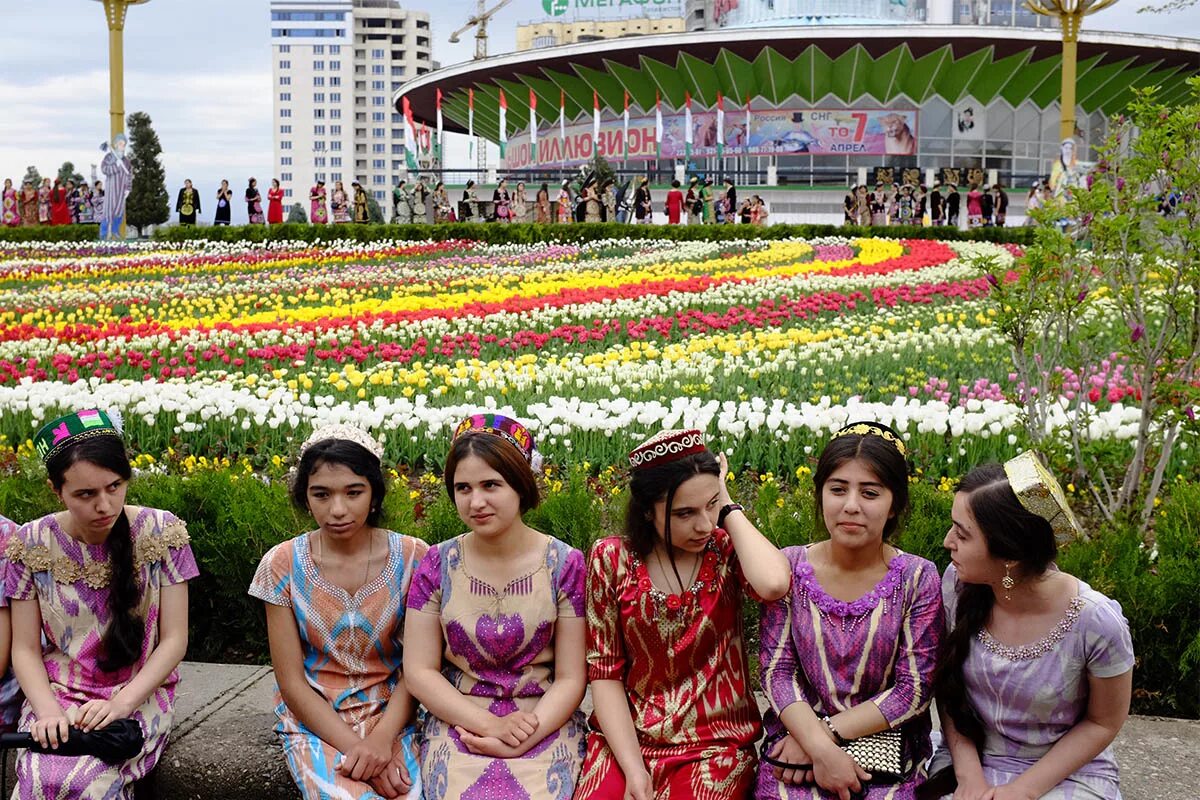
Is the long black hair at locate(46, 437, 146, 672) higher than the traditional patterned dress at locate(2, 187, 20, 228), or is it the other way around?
the traditional patterned dress at locate(2, 187, 20, 228)

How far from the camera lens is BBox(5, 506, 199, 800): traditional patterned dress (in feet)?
10.5

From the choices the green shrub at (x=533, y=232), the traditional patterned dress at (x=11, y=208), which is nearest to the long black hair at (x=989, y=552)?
the green shrub at (x=533, y=232)

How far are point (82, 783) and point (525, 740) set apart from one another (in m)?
1.05

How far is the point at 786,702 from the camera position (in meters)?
2.92

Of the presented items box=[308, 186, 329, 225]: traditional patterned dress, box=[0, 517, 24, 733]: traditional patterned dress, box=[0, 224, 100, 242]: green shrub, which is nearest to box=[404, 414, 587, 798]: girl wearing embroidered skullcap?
box=[0, 517, 24, 733]: traditional patterned dress

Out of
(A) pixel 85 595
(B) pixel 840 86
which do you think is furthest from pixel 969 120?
(A) pixel 85 595

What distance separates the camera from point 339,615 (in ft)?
10.6

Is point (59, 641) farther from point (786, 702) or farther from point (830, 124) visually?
point (830, 124)

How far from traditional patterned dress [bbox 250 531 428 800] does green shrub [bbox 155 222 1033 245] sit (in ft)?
61.0

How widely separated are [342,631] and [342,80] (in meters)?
124

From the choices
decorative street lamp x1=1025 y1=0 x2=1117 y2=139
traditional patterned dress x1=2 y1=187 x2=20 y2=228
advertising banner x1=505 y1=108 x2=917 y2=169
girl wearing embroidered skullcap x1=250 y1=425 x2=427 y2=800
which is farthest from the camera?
advertising banner x1=505 y1=108 x2=917 y2=169

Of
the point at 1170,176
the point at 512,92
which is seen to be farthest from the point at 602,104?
the point at 1170,176

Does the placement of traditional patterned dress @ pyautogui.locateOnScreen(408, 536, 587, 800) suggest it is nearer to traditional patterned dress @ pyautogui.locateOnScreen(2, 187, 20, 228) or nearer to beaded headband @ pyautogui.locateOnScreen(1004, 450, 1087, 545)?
beaded headband @ pyautogui.locateOnScreen(1004, 450, 1087, 545)

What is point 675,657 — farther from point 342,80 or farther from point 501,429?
point 342,80
